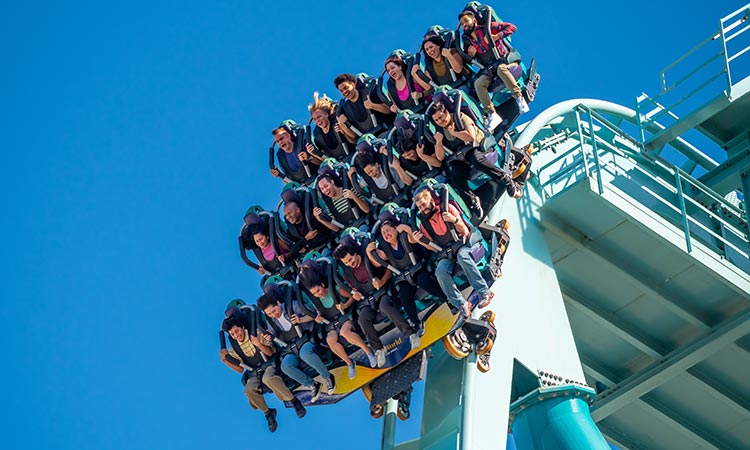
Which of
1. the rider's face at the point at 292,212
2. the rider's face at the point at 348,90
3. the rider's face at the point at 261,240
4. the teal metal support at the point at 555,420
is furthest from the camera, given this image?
the rider's face at the point at 348,90

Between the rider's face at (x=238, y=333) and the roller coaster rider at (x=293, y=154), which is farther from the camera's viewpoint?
the roller coaster rider at (x=293, y=154)

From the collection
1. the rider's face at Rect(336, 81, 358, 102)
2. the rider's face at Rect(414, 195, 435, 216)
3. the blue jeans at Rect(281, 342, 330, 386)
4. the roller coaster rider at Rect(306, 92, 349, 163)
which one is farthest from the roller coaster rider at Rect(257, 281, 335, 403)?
the rider's face at Rect(336, 81, 358, 102)

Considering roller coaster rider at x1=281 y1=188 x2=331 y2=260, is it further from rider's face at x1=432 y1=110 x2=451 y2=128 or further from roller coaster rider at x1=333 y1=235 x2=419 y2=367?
rider's face at x1=432 y1=110 x2=451 y2=128

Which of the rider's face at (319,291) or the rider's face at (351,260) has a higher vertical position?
the rider's face at (351,260)

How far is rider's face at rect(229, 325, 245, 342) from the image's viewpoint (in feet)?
57.2

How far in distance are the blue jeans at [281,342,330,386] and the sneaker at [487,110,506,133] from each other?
8.96 feet

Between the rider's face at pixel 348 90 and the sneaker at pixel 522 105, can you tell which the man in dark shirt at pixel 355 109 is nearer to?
the rider's face at pixel 348 90

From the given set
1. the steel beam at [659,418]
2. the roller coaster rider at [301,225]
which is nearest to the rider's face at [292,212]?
the roller coaster rider at [301,225]

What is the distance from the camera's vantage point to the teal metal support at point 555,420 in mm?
16562

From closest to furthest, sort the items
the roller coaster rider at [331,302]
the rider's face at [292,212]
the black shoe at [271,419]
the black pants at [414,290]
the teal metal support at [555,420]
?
the black pants at [414,290]
the teal metal support at [555,420]
the roller coaster rider at [331,302]
the black shoe at [271,419]
the rider's face at [292,212]

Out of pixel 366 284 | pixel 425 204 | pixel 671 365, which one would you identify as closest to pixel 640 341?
pixel 671 365

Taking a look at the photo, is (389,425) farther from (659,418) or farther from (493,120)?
(659,418)

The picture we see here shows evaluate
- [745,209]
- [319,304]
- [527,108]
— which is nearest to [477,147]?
[527,108]

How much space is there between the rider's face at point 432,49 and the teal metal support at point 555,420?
11.5 feet
